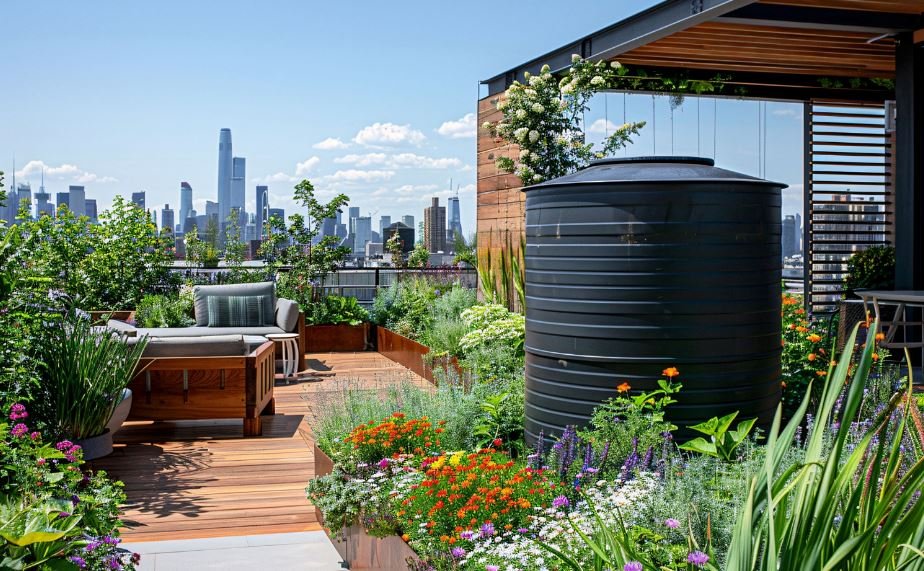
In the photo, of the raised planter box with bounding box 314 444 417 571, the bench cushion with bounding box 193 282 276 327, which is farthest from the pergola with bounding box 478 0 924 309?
the raised planter box with bounding box 314 444 417 571

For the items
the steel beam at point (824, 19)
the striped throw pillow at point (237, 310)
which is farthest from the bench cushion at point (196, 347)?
the steel beam at point (824, 19)

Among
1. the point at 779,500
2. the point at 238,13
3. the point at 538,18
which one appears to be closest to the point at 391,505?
the point at 779,500

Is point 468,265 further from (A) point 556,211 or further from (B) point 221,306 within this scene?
(A) point 556,211

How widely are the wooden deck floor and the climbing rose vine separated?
344 cm

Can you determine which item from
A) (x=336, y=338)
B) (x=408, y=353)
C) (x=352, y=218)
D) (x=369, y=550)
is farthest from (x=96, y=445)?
(x=352, y=218)

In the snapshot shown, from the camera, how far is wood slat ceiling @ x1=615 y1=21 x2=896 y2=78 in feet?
25.9

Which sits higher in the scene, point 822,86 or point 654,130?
point 822,86

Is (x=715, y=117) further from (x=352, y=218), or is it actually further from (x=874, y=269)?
(x=352, y=218)

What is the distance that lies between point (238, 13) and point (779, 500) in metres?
16.1

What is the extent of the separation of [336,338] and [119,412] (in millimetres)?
6019

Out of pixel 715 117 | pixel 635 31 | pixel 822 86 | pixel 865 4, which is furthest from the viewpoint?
pixel 715 117

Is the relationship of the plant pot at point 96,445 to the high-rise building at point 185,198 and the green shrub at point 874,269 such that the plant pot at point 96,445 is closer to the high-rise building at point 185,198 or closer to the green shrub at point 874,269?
the green shrub at point 874,269

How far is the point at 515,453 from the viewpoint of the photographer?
4469 millimetres

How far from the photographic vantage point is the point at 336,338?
39.3 ft
